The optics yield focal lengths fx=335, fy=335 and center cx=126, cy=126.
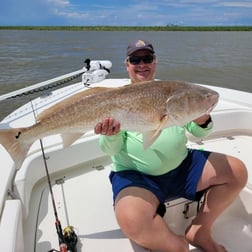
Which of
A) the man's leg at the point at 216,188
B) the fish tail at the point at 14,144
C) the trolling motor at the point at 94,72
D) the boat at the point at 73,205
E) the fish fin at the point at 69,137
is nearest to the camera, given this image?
the fish tail at the point at 14,144

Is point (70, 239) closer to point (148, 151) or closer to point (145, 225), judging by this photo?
point (145, 225)

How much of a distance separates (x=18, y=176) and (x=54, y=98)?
2156mm

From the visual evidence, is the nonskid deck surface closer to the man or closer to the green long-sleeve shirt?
the man

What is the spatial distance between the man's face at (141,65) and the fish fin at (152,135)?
20.9 inches

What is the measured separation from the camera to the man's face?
2.37 metres

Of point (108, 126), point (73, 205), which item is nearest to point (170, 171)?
point (108, 126)

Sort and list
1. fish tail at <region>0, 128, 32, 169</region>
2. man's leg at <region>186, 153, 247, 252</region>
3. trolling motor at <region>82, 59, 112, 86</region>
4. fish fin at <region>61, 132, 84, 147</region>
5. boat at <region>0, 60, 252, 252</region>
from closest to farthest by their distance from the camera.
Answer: fish tail at <region>0, 128, 32, 169</region> → fish fin at <region>61, 132, 84, 147</region> → boat at <region>0, 60, 252, 252</region> → man's leg at <region>186, 153, 247, 252</region> → trolling motor at <region>82, 59, 112, 86</region>

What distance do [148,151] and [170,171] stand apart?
220mm

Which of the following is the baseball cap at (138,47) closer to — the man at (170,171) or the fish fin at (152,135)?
the man at (170,171)

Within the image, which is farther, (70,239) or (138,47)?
(138,47)

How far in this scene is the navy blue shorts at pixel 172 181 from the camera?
2215mm

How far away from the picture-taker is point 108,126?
6.47 feet

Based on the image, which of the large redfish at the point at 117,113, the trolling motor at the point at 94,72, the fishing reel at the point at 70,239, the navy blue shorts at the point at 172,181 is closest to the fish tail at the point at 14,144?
the large redfish at the point at 117,113

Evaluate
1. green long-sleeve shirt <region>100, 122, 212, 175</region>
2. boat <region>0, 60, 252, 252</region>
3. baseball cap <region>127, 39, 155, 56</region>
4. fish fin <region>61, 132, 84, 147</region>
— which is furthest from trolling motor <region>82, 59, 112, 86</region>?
fish fin <region>61, 132, 84, 147</region>
